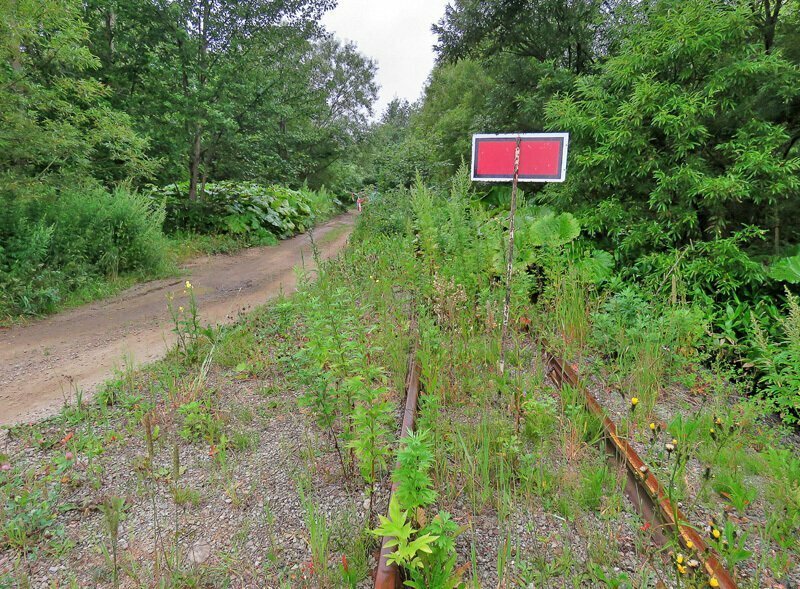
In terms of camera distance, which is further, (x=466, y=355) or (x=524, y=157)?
(x=466, y=355)

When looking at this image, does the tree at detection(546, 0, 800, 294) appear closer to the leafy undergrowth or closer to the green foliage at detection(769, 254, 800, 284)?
the green foliage at detection(769, 254, 800, 284)

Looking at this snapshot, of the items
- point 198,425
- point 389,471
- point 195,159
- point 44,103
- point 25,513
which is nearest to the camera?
point 25,513

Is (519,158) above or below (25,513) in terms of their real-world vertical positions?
above

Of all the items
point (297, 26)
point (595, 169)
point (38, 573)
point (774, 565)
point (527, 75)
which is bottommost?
point (38, 573)

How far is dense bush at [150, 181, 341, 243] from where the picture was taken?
11609 millimetres

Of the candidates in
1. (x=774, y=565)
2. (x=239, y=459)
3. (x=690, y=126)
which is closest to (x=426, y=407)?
(x=239, y=459)

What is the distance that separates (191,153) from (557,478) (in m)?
12.3

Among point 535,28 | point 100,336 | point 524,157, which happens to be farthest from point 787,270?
point 535,28

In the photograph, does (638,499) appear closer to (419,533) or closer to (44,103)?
(419,533)

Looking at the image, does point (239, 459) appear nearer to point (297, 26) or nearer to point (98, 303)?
point (98, 303)

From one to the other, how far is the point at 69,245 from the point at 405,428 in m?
7.37

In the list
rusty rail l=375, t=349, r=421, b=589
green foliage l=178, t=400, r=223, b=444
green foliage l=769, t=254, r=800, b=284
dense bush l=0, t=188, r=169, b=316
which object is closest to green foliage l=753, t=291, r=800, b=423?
green foliage l=769, t=254, r=800, b=284

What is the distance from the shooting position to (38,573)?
1.94m

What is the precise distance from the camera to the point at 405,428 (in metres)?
2.53
